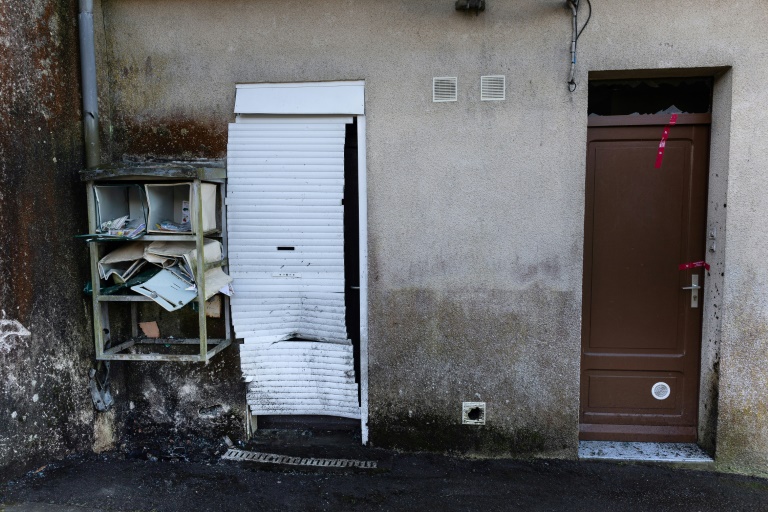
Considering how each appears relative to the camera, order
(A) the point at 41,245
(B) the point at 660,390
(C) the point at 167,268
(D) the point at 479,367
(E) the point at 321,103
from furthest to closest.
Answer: (B) the point at 660,390 < (D) the point at 479,367 < (E) the point at 321,103 < (C) the point at 167,268 < (A) the point at 41,245

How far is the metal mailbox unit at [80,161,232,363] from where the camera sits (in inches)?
137

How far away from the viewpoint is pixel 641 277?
3.94m

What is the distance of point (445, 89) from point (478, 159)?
557 mm

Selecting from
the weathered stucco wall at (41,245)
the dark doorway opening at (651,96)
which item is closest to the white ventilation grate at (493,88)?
the dark doorway opening at (651,96)

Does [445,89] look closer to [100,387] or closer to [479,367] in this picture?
[479,367]

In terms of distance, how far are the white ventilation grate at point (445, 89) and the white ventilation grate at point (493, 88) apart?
0.18 metres

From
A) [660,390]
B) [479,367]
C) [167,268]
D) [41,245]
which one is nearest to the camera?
[41,245]

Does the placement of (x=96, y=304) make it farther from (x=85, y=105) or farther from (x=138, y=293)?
(x=85, y=105)

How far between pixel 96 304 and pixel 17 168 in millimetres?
1029

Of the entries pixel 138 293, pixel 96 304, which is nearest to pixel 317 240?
pixel 138 293

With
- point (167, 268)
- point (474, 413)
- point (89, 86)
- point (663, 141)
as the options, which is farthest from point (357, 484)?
point (89, 86)

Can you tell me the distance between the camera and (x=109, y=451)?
4.04 meters

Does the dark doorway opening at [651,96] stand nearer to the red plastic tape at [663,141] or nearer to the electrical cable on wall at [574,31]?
the red plastic tape at [663,141]

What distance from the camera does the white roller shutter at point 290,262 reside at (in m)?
3.84
